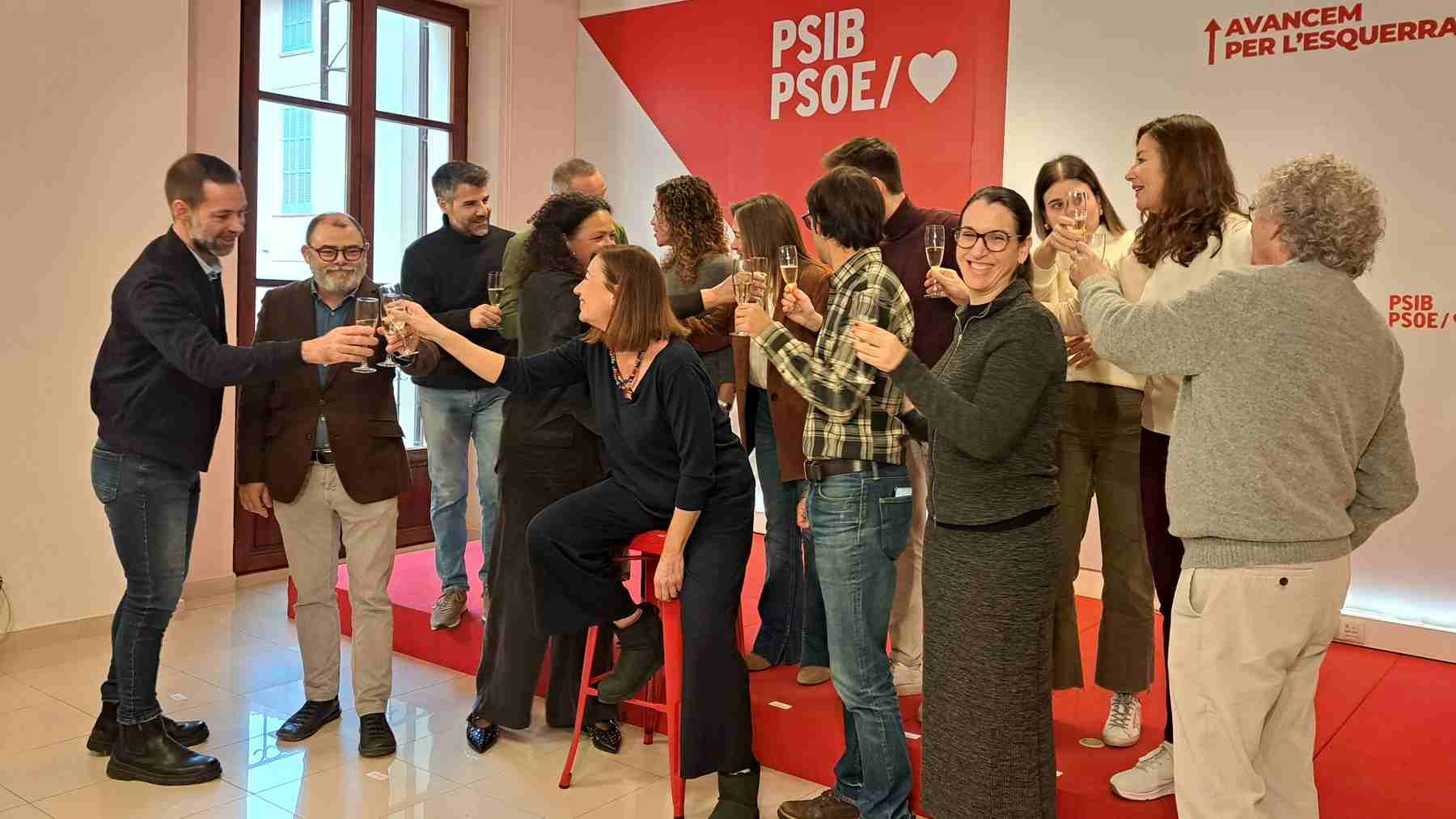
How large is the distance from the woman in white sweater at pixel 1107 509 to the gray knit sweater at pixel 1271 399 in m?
0.92

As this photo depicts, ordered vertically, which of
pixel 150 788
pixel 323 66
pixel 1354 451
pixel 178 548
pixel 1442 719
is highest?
pixel 323 66

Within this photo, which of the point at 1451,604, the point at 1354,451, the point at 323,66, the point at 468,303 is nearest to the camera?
the point at 1354,451

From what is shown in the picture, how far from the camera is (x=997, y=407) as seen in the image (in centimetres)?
248

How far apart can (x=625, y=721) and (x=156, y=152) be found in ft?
10.4

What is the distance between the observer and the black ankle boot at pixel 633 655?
343 centimetres

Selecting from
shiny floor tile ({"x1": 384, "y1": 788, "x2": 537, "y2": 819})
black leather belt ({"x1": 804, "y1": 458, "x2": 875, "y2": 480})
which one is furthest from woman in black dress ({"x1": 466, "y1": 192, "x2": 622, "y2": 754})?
black leather belt ({"x1": 804, "y1": 458, "x2": 875, "y2": 480})

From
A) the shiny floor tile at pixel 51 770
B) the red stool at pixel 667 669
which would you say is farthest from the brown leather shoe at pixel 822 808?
the shiny floor tile at pixel 51 770

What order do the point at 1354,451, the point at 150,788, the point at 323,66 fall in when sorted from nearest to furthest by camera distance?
the point at 1354,451, the point at 150,788, the point at 323,66

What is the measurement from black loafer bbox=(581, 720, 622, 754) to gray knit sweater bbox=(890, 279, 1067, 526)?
1.70 meters

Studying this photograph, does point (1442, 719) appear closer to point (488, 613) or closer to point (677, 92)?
point (488, 613)

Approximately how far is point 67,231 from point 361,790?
279 cm

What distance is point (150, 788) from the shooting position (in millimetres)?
3500

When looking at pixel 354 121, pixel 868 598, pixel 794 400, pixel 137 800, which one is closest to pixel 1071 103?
pixel 794 400

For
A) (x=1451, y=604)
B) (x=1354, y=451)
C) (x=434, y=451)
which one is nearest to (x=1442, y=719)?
(x=1451, y=604)
